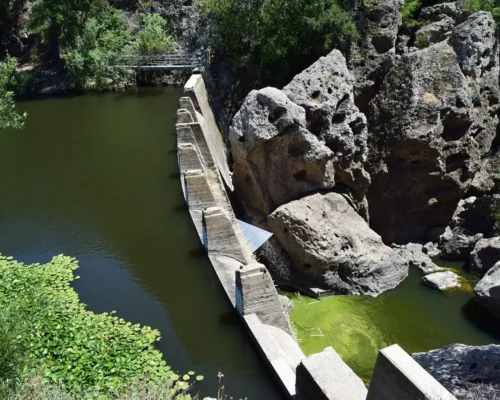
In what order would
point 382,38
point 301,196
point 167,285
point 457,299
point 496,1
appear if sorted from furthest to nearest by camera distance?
1. point 496,1
2. point 382,38
3. point 301,196
4. point 457,299
5. point 167,285

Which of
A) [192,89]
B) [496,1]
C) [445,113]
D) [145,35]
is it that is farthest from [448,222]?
[145,35]

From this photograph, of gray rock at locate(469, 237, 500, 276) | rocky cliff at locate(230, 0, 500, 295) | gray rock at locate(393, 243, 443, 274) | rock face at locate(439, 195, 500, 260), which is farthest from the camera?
rock face at locate(439, 195, 500, 260)

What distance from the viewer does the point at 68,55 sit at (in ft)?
118

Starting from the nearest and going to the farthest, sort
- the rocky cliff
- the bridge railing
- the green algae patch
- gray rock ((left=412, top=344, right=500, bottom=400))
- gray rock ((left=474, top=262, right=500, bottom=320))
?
gray rock ((left=412, top=344, right=500, bottom=400)), the green algae patch, gray rock ((left=474, top=262, right=500, bottom=320)), the rocky cliff, the bridge railing

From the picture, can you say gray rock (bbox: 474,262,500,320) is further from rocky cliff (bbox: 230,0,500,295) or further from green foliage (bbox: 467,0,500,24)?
green foliage (bbox: 467,0,500,24)

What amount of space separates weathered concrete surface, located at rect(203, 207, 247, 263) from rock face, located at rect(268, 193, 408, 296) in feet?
5.22

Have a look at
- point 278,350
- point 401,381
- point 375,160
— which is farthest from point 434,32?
point 401,381

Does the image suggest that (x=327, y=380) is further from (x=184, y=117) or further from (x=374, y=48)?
(x=374, y=48)

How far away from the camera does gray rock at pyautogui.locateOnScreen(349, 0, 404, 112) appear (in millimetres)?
19750

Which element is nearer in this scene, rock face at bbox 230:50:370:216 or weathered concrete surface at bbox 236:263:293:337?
weathered concrete surface at bbox 236:263:293:337

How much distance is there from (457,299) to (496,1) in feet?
44.7

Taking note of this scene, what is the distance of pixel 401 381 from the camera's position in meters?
6.84

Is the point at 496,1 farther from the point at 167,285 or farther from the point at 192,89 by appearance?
the point at 167,285

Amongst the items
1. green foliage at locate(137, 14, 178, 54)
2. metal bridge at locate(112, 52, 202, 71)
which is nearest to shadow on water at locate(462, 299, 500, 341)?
metal bridge at locate(112, 52, 202, 71)
